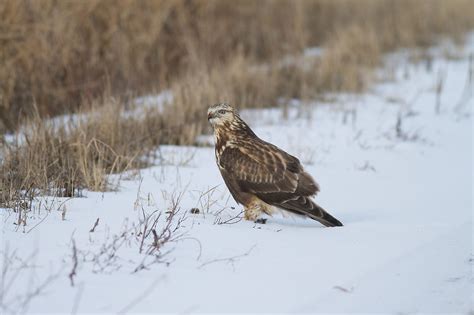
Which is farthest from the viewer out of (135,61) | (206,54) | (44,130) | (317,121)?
(206,54)

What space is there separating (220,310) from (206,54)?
8922mm

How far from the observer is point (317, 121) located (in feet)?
34.5

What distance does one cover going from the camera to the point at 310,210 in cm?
571

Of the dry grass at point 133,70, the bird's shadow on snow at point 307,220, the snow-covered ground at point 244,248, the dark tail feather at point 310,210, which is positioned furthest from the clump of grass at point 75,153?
the dark tail feather at point 310,210

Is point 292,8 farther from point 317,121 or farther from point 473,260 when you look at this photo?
point 473,260

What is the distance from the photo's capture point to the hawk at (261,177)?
580 centimetres

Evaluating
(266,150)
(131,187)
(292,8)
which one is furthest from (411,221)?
(292,8)

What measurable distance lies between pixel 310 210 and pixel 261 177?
0.50m

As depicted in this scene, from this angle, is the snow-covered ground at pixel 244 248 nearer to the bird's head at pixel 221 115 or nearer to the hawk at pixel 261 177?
the hawk at pixel 261 177

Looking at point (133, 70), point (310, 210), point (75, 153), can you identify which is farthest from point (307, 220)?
point (133, 70)

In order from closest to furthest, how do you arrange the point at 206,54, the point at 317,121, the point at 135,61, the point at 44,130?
the point at 44,130 → the point at 317,121 → the point at 135,61 → the point at 206,54

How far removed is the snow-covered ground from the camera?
13.7 feet

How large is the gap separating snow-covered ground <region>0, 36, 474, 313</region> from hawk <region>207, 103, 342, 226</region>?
171 mm

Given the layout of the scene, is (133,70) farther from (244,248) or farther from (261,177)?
(244,248)
